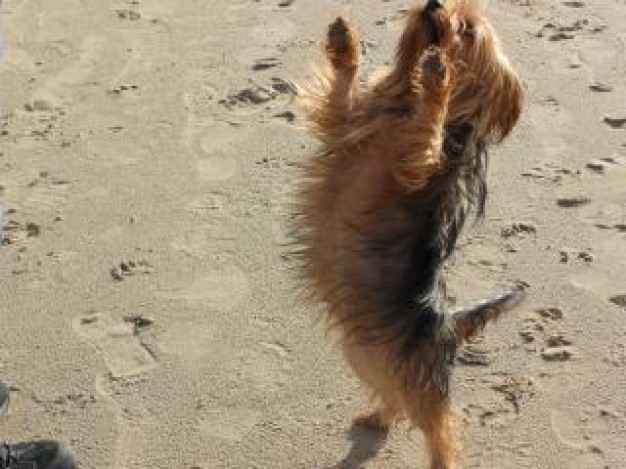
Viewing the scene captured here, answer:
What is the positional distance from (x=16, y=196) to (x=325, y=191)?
2.11m

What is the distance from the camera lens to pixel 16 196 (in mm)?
5004

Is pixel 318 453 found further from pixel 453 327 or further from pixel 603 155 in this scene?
pixel 603 155

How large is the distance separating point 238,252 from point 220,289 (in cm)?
26

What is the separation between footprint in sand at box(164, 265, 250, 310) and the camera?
4.36m

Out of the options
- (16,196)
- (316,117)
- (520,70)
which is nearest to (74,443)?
(316,117)

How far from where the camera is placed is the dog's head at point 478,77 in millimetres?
3164

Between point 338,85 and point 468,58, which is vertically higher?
point 468,58

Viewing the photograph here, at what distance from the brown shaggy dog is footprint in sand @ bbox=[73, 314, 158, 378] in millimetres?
905

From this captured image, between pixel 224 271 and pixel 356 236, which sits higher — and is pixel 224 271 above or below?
below

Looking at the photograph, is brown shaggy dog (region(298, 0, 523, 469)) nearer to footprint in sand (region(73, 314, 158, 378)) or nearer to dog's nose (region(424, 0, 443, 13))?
dog's nose (region(424, 0, 443, 13))

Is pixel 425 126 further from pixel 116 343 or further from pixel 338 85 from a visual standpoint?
pixel 116 343

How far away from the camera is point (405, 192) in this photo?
10.5 ft

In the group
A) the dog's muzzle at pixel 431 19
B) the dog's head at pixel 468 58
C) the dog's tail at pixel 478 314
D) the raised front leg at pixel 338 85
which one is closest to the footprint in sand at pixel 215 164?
the raised front leg at pixel 338 85

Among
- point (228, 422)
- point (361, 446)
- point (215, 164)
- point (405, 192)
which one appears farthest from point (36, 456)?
point (215, 164)
